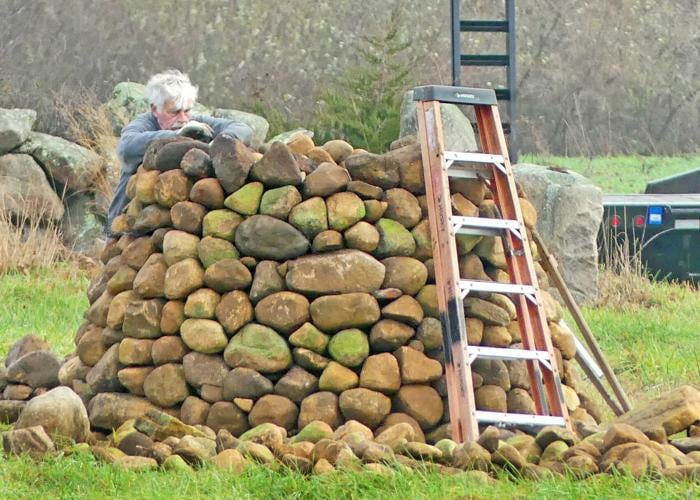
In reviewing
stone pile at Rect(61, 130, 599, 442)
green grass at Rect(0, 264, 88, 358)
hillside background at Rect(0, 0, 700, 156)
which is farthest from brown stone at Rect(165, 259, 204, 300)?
hillside background at Rect(0, 0, 700, 156)

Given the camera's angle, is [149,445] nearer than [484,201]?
Yes

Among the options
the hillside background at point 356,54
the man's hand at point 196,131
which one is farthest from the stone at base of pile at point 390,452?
the hillside background at point 356,54

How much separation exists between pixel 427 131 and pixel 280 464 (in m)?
2.56

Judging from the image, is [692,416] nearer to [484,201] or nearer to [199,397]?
[484,201]

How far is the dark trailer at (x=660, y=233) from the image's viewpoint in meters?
16.7

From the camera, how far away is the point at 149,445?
7.31 metres

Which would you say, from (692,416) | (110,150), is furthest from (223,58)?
(692,416)

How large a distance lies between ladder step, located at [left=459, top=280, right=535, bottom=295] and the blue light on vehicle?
28.5 feet

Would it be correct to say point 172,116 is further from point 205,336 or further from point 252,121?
point 252,121

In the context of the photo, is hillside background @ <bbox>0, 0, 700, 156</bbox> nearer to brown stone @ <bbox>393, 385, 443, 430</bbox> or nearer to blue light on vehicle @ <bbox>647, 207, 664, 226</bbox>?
blue light on vehicle @ <bbox>647, 207, 664, 226</bbox>

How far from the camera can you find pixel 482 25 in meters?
19.8

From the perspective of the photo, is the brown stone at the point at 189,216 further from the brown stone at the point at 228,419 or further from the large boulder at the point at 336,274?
the brown stone at the point at 228,419

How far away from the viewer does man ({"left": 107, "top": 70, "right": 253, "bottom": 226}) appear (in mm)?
9672

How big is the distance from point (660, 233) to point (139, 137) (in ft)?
27.7
